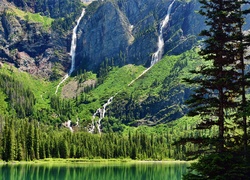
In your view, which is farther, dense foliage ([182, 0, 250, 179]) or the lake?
the lake

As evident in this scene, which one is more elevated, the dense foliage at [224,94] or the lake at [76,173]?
the dense foliage at [224,94]

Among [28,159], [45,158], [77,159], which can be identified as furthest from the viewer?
[77,159]

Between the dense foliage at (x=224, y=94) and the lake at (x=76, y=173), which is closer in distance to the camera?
the dense foliage at (x=224, y=94)

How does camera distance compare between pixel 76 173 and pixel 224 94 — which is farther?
pixel 76 173

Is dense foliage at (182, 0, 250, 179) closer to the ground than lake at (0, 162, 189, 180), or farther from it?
farther from it

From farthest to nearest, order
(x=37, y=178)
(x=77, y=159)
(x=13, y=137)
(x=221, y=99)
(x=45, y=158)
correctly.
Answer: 1. (x=77, y=159)
2. (x=45, y=158)
3. (x=13, y=137)
4. (x=37, y=178)
5. (x=221, y=99)

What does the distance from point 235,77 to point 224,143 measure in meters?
5.76

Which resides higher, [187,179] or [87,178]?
[187,179]

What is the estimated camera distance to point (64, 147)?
620 feet

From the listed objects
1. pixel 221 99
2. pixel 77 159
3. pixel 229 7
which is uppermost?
pixel 229 7

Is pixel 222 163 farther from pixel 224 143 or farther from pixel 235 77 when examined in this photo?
pixel 235 77

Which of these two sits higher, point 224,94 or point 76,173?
point 224,94

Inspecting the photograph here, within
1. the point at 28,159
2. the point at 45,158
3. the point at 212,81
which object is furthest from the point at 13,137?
the point at 212,81

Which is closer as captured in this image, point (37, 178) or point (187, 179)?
point (187, 179)
